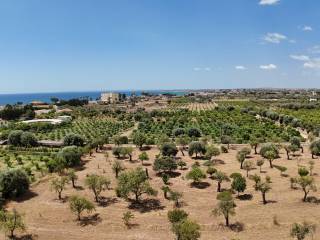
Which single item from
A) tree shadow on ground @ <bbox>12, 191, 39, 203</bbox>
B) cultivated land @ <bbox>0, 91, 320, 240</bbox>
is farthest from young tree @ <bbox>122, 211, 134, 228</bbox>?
tree shadow on ground @ <bbox>12, 191, 39, 203</bbox>

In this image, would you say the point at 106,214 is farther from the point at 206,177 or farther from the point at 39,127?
the point at 39,127

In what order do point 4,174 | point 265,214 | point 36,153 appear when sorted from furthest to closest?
1. point 36,153
2. point 4,174
3. point 265,214

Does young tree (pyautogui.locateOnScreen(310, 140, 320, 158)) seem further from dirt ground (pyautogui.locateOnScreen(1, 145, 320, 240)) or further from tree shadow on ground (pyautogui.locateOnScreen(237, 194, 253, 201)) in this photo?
tree shadow on ground (pyautogui.locateOnScreen(237, 194, 253, 201))

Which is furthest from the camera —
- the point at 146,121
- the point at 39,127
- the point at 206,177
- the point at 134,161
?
the point at 146,121

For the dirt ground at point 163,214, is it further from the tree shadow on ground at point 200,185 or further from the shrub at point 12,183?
the shrub at point 12,183

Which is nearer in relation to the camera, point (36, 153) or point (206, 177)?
point (206, 177)

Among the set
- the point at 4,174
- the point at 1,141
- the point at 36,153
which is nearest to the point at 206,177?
the point at 4,174

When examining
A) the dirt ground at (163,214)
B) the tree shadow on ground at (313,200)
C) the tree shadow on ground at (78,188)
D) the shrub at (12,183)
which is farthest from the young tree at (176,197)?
the shrub at (12,183)

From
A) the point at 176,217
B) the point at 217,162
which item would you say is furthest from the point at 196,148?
the point at 176,217
